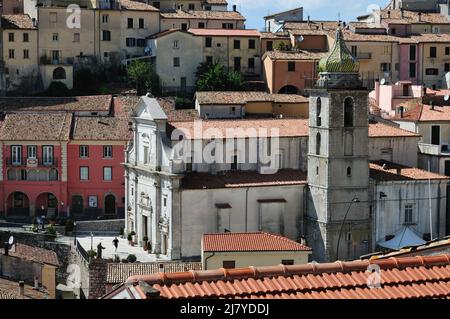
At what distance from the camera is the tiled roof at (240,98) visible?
6469 centimetres

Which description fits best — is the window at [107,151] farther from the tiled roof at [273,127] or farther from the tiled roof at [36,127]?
the tiled roof at [273,127]

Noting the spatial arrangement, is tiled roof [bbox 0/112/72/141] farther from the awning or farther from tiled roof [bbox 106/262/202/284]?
the awning

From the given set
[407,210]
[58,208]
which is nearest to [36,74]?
[58,208]

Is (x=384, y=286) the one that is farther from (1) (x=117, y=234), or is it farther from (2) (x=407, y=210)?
(1) (x=117, y=234)

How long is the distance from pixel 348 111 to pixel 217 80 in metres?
23.8

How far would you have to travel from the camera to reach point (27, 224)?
5712 cm

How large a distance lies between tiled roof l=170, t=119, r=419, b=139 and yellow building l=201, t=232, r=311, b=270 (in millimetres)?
10037

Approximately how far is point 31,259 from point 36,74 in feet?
103

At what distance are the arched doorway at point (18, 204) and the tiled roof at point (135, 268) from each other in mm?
18215

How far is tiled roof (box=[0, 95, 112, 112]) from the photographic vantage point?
64875 millimetres

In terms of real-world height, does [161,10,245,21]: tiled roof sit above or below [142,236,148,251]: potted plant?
above

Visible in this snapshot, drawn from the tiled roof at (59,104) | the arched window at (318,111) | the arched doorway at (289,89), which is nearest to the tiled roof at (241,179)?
the arched window at (318,111)

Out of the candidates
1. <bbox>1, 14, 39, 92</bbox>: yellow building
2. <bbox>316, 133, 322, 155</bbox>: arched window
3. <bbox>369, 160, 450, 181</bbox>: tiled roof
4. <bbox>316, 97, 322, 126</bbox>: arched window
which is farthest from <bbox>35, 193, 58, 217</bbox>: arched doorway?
<bbox>369, 160, 450, 181</bbox>: tiled roof
